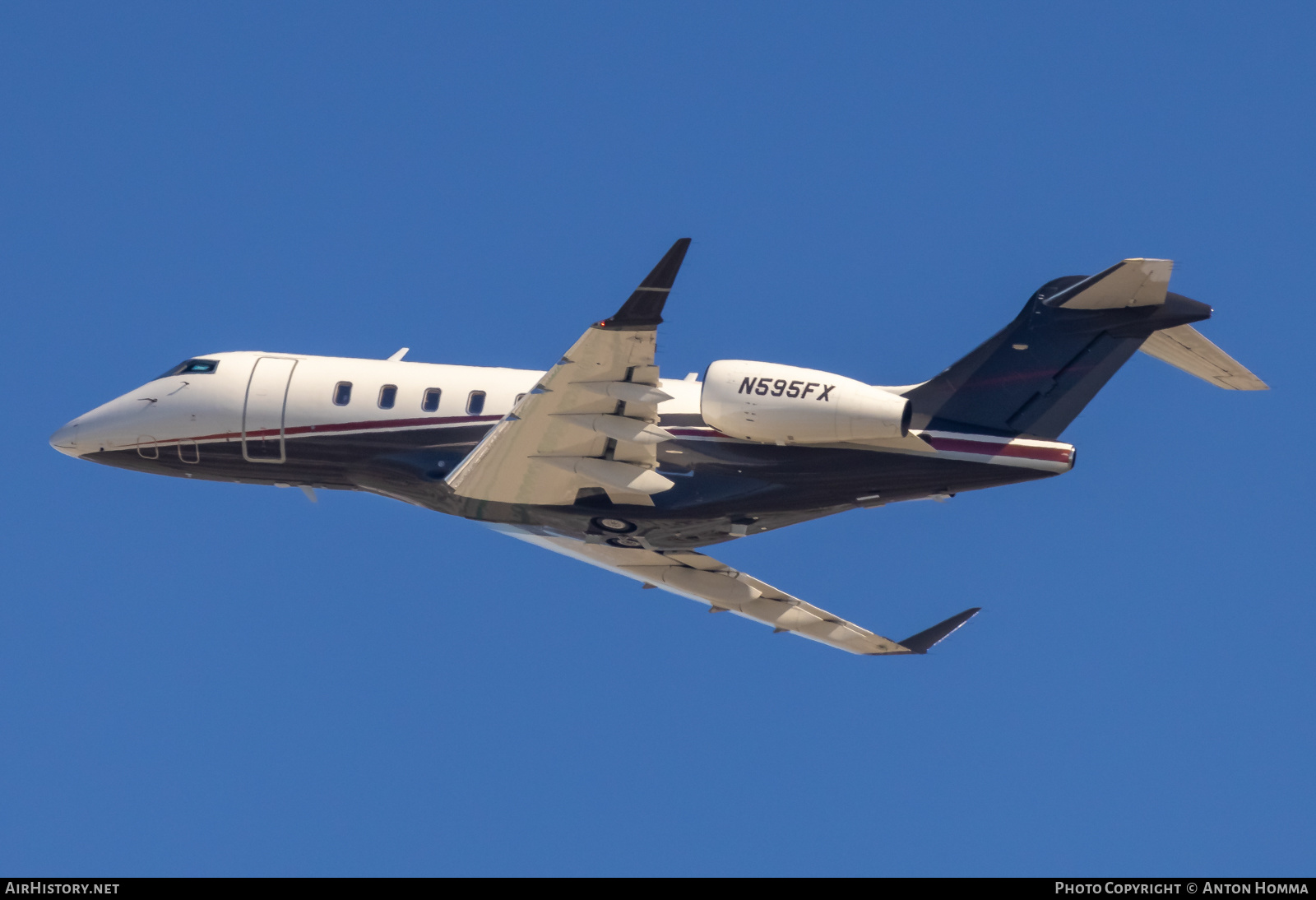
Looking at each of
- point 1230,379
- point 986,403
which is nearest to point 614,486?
point 986,403

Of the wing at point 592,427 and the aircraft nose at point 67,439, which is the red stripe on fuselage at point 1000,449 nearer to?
the wing at point 592,427

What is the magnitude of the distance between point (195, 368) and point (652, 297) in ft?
33.2

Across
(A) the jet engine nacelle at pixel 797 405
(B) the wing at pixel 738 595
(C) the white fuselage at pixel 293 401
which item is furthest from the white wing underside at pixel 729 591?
(A) the jet engine nacelle at pixel 797 405

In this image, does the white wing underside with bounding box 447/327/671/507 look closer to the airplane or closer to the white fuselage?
the airplane

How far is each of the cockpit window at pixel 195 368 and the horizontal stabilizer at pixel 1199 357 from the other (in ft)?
47.0

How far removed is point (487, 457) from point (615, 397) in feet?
8.76

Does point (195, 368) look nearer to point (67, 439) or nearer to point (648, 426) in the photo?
point (67, 439)

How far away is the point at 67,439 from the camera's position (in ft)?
82.4

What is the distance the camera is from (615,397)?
18.8m

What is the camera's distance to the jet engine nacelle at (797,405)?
1958cm

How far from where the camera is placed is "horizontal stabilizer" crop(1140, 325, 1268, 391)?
20.5m

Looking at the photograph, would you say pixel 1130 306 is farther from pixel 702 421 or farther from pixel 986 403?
pixel 702 421

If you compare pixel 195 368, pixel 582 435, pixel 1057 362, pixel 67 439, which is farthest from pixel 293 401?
pixel 1057 362

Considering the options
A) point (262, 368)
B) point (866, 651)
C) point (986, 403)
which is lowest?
point (866, 651)
